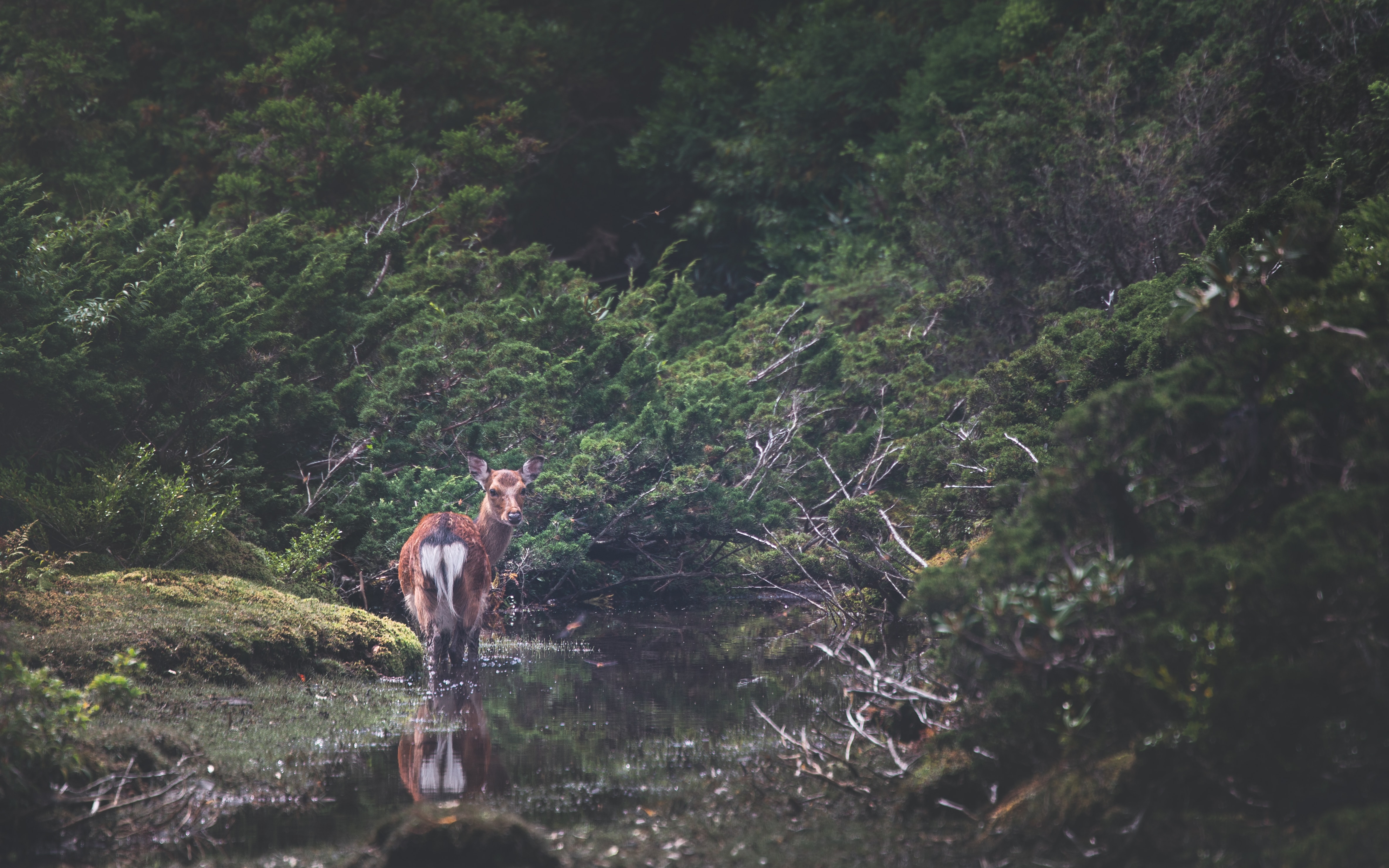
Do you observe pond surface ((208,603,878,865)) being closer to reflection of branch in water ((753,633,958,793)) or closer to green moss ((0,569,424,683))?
reflection of branch in water ((753,633,958,793))

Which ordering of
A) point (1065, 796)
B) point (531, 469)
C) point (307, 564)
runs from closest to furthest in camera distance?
point (1065, 796) < point (307, 564) < point (531, 469)

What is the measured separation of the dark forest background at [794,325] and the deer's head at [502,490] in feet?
5.44

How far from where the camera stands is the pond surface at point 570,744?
548 centimetres

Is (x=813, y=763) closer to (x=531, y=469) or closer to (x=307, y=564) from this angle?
(x=531, y=469)

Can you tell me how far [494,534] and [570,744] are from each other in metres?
4.59

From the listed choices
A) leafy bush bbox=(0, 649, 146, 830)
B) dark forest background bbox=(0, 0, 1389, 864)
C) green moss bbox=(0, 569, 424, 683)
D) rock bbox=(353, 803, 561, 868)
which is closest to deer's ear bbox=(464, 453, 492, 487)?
dark forest background bbox=(0, 0, 1389, 864)

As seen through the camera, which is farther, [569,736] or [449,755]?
[569,736]

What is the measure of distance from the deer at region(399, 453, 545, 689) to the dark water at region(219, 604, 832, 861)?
416mm

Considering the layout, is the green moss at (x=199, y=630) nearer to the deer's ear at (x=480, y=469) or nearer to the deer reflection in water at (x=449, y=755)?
the deer reflection in water at (x=449, y=755)

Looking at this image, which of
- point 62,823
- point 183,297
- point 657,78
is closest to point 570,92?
point 657,78

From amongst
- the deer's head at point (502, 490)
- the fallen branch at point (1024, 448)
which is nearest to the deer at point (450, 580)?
the deer's head at point (502, 490)

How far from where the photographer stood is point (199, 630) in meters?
8.46

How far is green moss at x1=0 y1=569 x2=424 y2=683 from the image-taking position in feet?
25.1

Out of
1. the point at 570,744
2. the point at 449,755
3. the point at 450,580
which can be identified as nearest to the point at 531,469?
the point at 450,580
